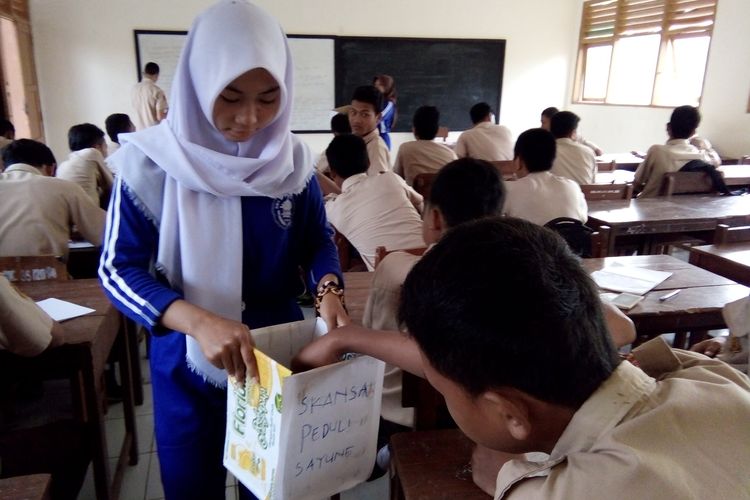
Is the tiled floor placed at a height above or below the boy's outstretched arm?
below

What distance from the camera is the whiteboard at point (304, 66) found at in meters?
6.43

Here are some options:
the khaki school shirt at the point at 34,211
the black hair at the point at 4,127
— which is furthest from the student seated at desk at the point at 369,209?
the black hair at the point at 4,127

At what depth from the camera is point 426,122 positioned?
406cm

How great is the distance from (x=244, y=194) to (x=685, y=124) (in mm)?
3998

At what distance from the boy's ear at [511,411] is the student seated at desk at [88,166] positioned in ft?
9.57

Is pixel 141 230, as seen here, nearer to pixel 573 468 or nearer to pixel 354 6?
pixel 573 468

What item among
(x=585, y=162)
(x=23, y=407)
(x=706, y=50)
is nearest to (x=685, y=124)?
(x=585, y=162)

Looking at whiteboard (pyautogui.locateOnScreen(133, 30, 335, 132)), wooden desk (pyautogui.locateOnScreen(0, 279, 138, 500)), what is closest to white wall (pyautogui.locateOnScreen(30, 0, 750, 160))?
whiteboard (pyautogui.locateOnScreen(133, 30, 335, 132))

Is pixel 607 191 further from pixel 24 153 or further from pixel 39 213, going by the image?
pixel 24 153

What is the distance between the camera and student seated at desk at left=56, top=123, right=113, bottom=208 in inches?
124

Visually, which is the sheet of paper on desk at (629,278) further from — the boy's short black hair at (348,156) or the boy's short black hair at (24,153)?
the boy's short black hair at (24,153)

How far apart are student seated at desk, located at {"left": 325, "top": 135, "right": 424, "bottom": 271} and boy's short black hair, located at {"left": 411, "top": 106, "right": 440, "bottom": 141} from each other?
1.39 m

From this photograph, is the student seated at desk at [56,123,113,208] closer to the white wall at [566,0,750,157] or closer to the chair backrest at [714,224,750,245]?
the chair backrest at [714,224,750,245]

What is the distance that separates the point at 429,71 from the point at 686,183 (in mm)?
4388
